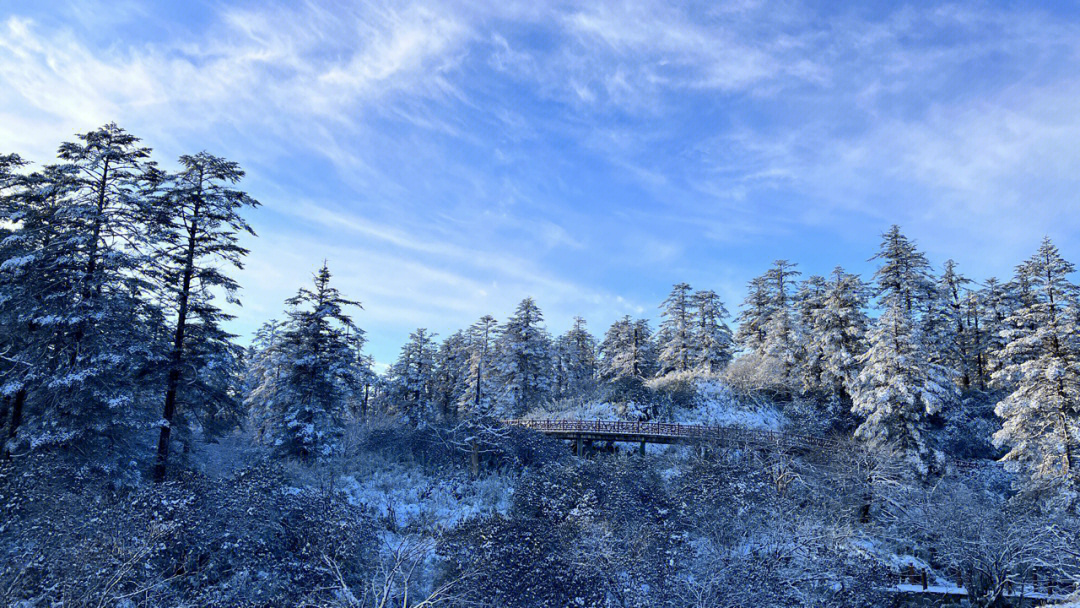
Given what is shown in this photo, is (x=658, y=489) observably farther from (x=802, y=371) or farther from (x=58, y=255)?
(x=58, y=255)

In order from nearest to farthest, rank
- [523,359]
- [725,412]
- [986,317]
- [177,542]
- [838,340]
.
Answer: [177,542] < [838,340] < [725,412] < [986,317] < [523,359]

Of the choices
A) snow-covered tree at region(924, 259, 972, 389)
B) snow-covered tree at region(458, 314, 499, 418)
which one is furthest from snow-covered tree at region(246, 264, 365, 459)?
snow-covered tree at region(924, 259, 972, 389)

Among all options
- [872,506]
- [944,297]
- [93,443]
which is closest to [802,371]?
[944,297]

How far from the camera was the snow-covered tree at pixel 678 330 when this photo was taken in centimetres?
4934

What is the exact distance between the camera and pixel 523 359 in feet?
157

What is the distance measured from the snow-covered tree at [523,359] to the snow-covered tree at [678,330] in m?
11.2

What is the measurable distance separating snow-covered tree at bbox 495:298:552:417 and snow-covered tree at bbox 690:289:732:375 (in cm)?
1330

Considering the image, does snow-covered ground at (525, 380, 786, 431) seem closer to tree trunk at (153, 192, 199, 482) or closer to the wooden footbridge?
the wooden footbridge

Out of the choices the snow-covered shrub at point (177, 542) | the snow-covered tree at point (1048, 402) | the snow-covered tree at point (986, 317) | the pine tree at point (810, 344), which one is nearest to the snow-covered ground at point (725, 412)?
the pine tree at point (810, 344)

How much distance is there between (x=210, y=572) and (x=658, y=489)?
17.4 metres

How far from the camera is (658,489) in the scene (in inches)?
990

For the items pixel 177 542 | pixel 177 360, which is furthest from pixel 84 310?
Result: pixel 177 542

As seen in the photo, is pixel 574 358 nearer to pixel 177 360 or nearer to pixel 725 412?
pixel 725 412

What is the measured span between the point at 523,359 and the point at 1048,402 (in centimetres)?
3345
